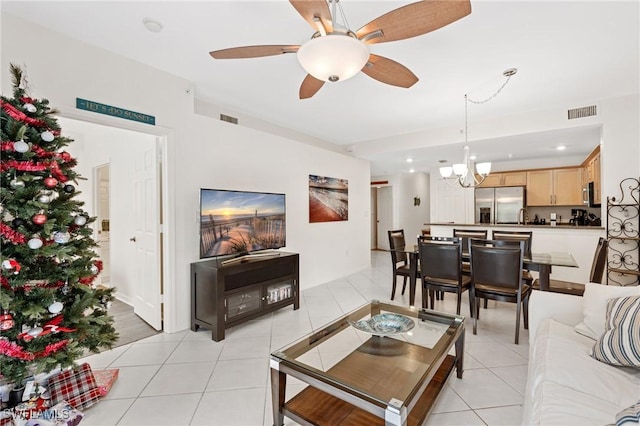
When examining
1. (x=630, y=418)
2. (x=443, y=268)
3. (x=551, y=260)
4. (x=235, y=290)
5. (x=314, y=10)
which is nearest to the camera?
(x=630, y=418)

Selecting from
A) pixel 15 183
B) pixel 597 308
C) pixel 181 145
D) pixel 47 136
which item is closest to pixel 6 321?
pixel 15 183

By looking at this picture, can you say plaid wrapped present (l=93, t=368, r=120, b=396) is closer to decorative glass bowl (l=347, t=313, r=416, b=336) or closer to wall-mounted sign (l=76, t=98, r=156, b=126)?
decorative glass bowl (l=347, t=313, r=416, b=336)

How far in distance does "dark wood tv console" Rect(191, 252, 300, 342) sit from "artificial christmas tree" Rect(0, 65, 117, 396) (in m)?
1.03

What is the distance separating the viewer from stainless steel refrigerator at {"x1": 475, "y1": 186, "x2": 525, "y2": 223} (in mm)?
6578

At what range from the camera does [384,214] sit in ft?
30.6

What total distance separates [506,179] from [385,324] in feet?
20.7

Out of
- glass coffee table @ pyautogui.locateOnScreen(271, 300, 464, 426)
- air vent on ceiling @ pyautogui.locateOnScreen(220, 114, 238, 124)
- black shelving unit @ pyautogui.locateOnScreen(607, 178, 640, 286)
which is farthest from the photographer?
air vent on ceiling @ pyautogui.locateOnScreen(220, 114, 238, 124)

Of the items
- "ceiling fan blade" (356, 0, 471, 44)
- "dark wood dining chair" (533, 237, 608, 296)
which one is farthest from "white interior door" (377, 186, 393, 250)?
"ceiling fan blade" (356, 0, 471, 44)

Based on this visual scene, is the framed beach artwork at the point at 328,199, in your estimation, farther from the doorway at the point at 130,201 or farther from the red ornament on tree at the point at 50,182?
the red ornament on tree at the point at 50,182

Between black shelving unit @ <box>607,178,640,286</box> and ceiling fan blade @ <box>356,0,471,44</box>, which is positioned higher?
ceiling fan blade @ <box>356,0,471,44</box>

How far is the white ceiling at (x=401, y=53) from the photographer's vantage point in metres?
2.09

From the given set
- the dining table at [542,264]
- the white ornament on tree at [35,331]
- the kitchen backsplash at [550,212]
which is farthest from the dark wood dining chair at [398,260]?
the kitchen backsplash at [550,212]

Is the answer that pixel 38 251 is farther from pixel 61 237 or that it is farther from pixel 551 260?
pixel 551 260

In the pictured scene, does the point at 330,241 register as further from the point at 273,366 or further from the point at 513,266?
the point at 273,366
